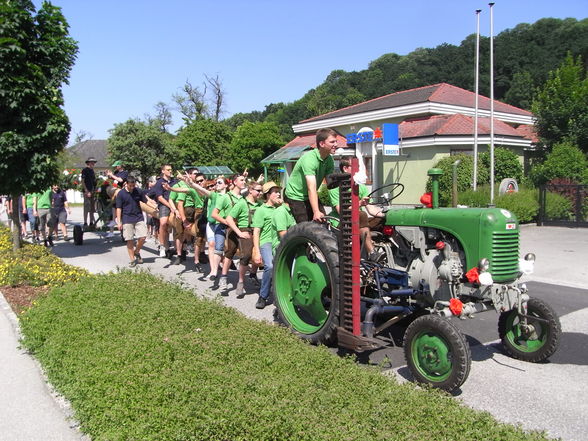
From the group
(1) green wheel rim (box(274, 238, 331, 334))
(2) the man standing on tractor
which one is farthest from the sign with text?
(1) green wheel rim (box(274, 238, 331, 334))

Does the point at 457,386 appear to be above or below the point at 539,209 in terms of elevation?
below

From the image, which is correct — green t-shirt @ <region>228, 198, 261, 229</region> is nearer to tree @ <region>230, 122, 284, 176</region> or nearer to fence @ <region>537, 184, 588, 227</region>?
fence @ <region>537, 184, 588, 227</region>

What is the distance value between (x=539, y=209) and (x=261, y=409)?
637 inches

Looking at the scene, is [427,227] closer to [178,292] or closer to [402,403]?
[402,403]

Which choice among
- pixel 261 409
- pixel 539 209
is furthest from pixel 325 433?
pixel 539 209

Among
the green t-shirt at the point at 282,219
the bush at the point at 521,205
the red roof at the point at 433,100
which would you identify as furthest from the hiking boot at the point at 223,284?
the red roof at the point at 433,100

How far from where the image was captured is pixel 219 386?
12.3ft

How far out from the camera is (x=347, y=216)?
185 inches

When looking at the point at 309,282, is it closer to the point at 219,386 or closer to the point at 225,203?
the point at 219,386

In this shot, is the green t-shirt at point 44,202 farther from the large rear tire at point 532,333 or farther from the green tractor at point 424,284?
the large rear tire at point 532,333

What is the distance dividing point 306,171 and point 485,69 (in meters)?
68.6

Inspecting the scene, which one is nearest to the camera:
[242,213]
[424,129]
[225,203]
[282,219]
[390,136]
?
[282,219]

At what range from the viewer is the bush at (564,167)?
21.6 metres

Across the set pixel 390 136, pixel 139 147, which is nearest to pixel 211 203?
pixel 390 136
